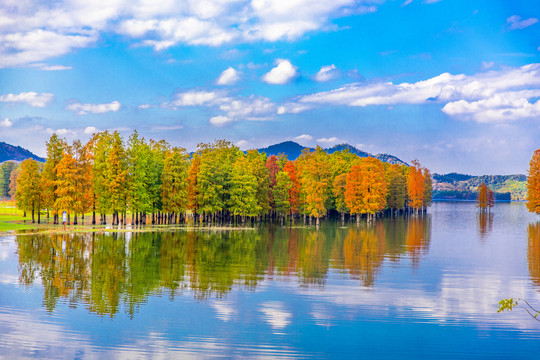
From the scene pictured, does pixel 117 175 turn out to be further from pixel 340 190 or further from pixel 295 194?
pixel 340 190

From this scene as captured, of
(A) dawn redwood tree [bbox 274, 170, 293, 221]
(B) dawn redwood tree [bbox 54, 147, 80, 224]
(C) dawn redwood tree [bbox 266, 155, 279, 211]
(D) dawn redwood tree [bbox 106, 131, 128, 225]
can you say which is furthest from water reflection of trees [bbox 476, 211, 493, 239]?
(B) dawn redwood tree [bbox 54, 147, 80, 224]

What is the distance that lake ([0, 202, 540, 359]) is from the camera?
58.3ft

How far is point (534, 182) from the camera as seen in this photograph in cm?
11425

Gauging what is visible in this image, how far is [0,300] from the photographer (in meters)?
23.9

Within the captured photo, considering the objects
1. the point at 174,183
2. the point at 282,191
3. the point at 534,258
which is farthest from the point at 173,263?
the point at 282,191

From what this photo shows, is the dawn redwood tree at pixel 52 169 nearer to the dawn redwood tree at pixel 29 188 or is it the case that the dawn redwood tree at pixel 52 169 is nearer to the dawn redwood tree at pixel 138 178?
the dawn redwood tree at pixel 29 188

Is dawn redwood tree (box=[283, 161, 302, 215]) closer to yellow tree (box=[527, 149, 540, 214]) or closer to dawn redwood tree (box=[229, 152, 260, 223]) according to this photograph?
dawn redwood tree (box=[229, 152, 260, 223])

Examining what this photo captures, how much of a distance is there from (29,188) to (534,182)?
115124 millimetres

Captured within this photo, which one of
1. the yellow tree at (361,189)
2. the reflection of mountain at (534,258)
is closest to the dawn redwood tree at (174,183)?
the yellow tree at (361,189)

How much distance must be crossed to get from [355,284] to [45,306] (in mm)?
18635

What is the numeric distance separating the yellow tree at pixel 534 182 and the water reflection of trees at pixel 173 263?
70.1 metres

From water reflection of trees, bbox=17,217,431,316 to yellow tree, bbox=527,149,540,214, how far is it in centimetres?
7014

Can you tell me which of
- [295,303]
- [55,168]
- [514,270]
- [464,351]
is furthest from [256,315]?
[55,168]

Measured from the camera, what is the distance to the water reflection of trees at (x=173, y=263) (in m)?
26.4
